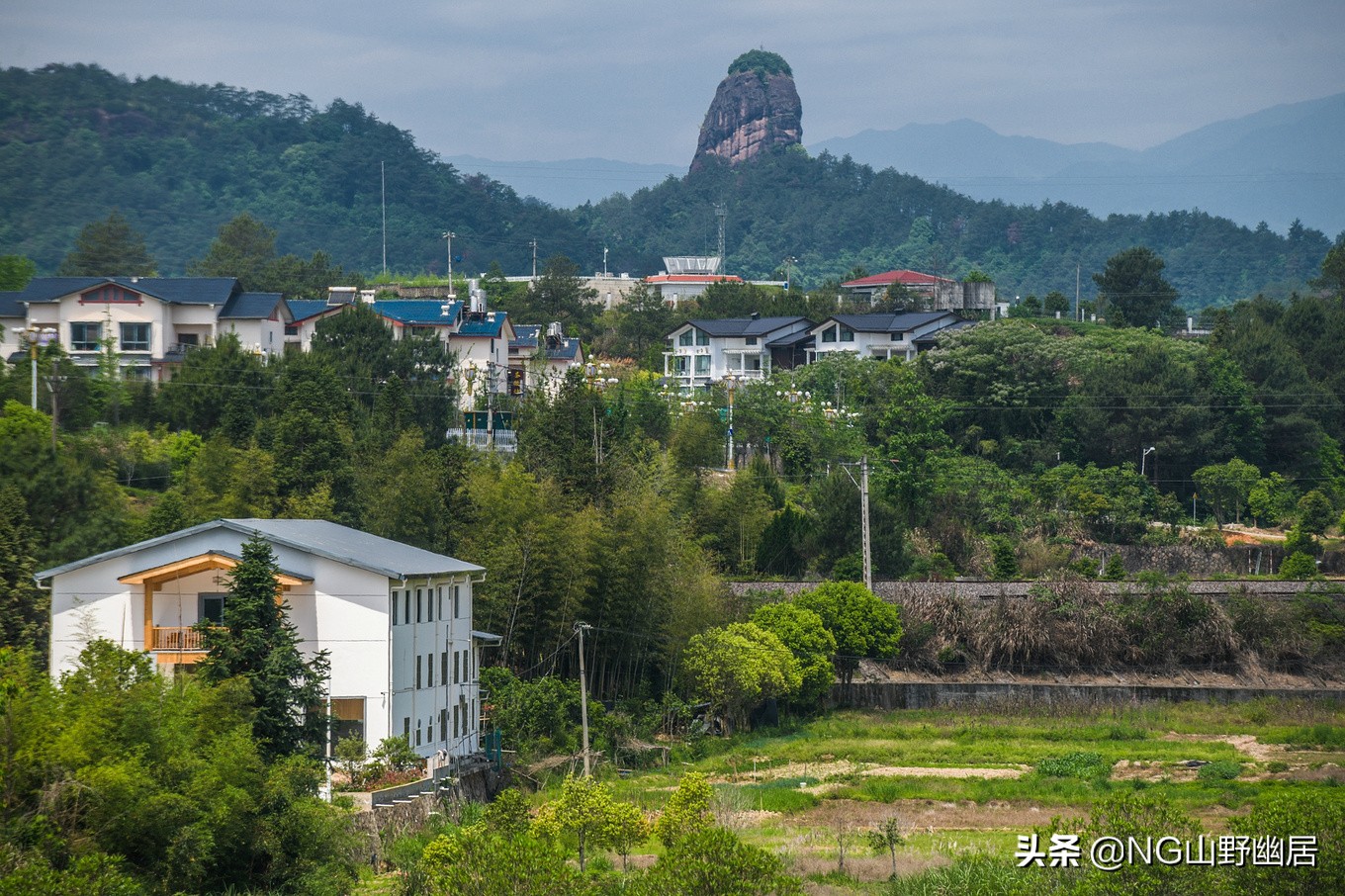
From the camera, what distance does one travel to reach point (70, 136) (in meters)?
102

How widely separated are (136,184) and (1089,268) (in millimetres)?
76852

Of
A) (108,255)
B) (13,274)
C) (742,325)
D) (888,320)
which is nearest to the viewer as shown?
(13,274)

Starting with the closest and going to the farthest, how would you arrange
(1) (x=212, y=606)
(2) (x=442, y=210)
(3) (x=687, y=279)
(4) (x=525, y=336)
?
(1) (x=212, y=606)
(4) (x=525, y=336)
(3) (x=687, y=279)
(2) (x=442, y=210)

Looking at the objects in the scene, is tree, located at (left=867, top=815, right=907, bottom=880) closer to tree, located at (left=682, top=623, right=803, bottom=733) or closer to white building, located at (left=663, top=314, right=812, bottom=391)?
tree, located at (left=682, top=623, right=803, bottom=733)

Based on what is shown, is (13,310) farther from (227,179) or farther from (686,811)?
(227,179)

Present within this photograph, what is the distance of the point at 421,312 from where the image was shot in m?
55.6

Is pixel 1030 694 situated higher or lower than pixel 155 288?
lower

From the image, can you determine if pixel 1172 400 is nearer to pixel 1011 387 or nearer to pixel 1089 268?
pixel 1011 387

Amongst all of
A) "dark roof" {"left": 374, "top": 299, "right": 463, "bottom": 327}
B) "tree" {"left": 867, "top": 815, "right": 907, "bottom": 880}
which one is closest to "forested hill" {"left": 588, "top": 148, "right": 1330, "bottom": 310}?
"dark roof" {"left": 374, "top": 299, "right": 463, "bottom": 327}

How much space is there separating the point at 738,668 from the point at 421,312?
27.6 m

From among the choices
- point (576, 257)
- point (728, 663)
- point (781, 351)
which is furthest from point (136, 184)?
point (728, 663)

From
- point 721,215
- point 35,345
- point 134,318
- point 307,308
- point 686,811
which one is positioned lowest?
point 686,811

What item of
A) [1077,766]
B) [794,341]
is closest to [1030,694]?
[1077,766]

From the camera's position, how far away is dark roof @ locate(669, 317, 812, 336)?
66812mm
